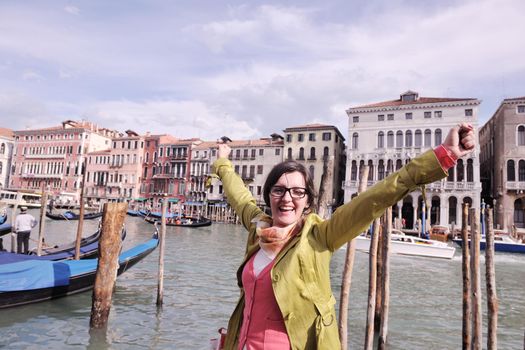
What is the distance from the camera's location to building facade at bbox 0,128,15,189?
55.1 metres

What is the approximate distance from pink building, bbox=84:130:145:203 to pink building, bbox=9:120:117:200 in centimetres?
184

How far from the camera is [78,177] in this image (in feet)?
163

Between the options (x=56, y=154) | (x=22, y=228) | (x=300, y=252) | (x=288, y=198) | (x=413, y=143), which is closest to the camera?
(x=300, y=252)

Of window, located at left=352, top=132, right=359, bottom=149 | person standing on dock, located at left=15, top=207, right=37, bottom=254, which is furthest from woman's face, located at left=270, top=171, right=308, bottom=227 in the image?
window, located at left=352, top=132, right=359, bottom=149

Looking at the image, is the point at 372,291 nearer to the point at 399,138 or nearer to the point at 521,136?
the point at 399,138

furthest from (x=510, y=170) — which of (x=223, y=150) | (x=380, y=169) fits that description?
(x=223, y=150)

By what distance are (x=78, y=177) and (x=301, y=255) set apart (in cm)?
5362

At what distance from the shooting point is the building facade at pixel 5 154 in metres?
55.1

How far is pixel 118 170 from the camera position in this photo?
48.0 meters

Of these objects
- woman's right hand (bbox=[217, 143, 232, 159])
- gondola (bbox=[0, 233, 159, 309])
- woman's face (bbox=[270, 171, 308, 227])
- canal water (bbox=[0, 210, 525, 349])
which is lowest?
canal water (bbox=[0, 210, 525, 349])

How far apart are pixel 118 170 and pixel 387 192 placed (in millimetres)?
50031

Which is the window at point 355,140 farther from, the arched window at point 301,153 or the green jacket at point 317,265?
the green jacket at point 317,265

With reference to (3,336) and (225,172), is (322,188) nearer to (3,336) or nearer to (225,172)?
(225,172)

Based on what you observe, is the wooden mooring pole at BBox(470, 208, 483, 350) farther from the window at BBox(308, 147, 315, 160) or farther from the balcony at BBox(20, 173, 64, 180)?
the balcony at BBox(20, 173, 64, 180)
